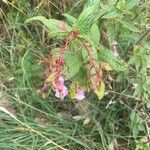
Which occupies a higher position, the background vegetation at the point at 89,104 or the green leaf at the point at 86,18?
the green leaf at the point at 86,18

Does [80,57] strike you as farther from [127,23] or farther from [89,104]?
[89,104]

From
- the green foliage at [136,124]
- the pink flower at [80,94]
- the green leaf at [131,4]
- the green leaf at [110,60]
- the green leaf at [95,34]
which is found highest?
the green leaf at [131,4]

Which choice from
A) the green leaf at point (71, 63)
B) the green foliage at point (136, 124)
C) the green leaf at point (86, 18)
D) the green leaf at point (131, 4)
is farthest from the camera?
the green foliage at point (136, 124)

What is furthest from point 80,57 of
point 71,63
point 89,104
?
point 89,104

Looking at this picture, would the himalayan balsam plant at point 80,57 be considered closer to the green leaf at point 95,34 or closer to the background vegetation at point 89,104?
the green leaf at point 95,34

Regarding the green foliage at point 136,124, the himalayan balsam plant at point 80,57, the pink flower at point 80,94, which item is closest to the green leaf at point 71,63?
the himalayan balsam plant at point 80,57

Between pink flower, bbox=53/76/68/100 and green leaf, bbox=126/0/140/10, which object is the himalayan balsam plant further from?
green leaf, bbox=126/0/140/10

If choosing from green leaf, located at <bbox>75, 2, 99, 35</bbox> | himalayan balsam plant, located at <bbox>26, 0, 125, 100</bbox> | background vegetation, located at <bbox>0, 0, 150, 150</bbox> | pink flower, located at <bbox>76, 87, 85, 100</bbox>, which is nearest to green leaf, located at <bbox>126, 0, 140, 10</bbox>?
background vegetation, located at <bbox>0, 0, 150, 150</bbox>
